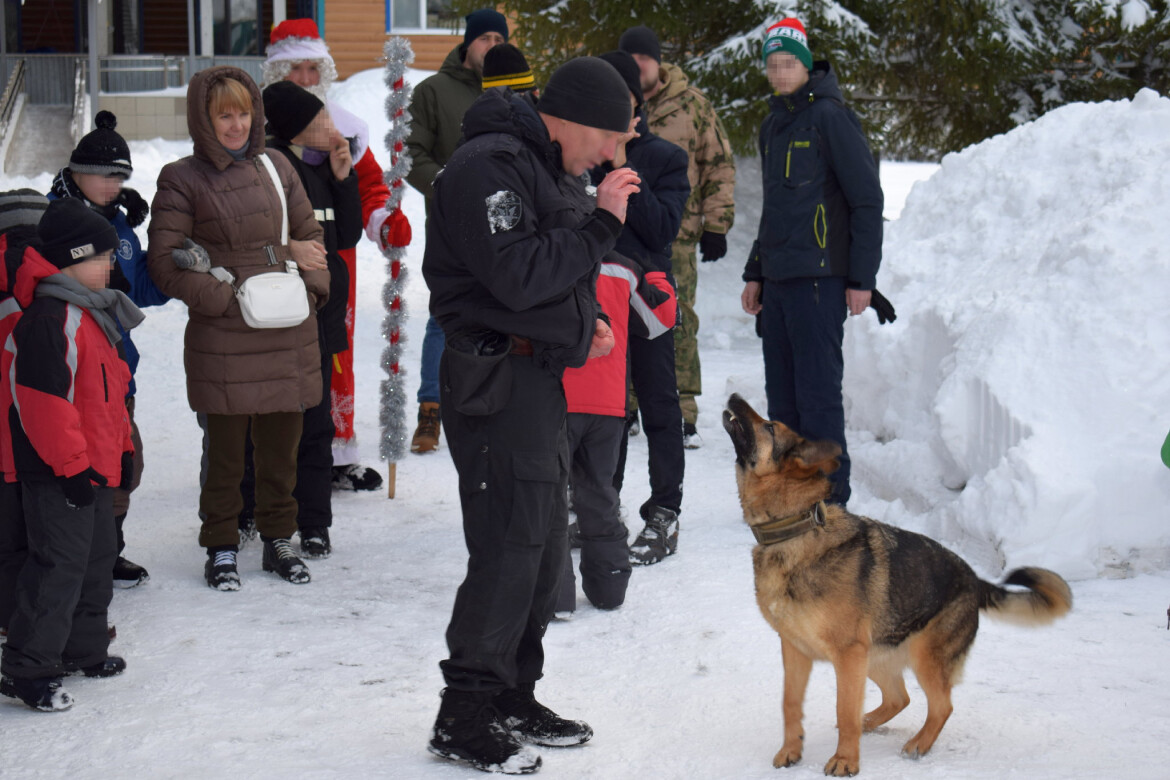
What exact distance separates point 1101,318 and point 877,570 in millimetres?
2756

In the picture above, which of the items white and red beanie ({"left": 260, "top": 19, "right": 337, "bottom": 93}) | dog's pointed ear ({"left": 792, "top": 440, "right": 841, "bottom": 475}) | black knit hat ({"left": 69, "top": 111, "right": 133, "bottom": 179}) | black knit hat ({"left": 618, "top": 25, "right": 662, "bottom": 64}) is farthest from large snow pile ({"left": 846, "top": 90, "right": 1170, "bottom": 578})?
black knit hat ({"left": 69, "top": 111, "right": 133, "bottom": 179})

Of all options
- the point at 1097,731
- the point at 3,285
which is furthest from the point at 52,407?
the point at 1097,731

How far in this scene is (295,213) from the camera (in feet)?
17.1

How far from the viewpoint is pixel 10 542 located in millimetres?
4109

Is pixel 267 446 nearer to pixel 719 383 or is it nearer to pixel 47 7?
pixel 719 383

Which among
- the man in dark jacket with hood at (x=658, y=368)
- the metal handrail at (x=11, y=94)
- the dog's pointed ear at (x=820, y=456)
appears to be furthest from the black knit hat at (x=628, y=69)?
the metal handrail at (x=11, y=94)

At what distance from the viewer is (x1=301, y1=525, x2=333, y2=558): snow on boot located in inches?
218

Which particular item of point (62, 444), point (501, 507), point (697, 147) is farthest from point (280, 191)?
point (697, 147)

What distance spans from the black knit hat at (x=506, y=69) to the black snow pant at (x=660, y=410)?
1.44 m

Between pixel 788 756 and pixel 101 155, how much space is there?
11.5ft

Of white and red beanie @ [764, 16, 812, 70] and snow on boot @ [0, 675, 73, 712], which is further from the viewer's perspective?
white and red beanie @ [764, 16, 812, 70]

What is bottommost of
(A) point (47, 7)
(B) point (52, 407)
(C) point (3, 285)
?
(B) point (52, 407)

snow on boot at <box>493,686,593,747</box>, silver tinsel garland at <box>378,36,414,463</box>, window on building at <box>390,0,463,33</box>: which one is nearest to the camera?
snow on boot at <box>493,686,593,747</box>

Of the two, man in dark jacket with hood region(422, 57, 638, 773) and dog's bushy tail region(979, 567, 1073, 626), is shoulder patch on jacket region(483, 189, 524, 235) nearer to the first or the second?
man in dark jacket with hood region(422, 57, 638, 773)
